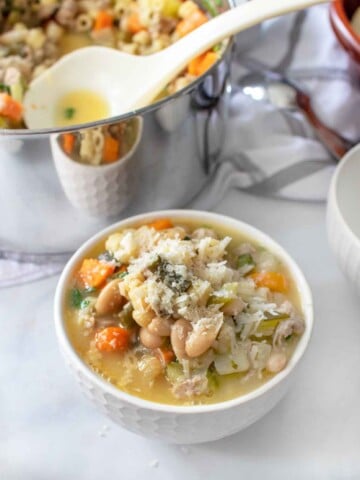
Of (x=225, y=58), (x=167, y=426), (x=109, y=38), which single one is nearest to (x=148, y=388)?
(x=167, y=426)

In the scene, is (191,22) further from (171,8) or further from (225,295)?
(225,295)

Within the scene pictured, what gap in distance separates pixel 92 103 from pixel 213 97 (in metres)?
0.21

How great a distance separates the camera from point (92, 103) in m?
1.02

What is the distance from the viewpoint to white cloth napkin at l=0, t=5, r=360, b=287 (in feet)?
2.82

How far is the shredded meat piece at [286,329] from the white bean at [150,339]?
4.4 inches

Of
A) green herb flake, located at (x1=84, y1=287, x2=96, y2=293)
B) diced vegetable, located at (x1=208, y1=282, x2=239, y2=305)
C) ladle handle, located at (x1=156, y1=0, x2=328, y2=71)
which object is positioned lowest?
green herb flake, located at (x1=84, y1=287, x2=96, y2=293)

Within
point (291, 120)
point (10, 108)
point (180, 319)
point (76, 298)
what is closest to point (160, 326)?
point (180, 319)

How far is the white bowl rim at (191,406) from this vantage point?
657mm

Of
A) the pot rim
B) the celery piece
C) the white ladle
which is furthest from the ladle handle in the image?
the celery piece

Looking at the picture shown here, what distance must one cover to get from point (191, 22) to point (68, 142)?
1.26 feet

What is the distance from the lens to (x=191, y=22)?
1.08m

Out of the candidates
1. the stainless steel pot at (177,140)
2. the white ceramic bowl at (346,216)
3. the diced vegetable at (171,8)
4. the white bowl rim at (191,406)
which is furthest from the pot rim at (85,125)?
the diced vegetable at (171,8)

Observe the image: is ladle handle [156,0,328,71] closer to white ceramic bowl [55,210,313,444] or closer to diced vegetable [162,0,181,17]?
diced vegetable [162,0,181,17]

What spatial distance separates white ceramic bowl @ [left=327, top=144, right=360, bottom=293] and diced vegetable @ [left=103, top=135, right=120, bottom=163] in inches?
10.0
